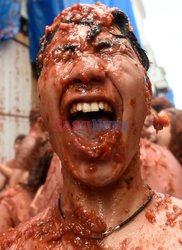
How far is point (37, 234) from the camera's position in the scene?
1365mm

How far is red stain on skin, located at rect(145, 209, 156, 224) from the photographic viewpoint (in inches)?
50.4

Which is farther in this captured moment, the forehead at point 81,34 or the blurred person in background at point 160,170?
the blurred person in background at point 160,170

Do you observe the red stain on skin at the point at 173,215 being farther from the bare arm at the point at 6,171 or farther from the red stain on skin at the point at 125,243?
the bare arm at the point at 6,171

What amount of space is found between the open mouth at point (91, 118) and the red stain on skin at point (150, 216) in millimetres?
361

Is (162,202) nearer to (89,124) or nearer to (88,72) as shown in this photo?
(89,124)

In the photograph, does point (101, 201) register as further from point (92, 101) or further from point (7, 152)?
point (7, 152)

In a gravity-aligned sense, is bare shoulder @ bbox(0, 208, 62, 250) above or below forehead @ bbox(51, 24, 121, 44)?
below

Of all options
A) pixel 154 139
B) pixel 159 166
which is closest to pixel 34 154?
pixel 154 139

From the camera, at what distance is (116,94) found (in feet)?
3.93

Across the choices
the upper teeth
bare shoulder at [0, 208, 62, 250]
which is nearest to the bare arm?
bare shoulder at [0, 208, 62, 250]

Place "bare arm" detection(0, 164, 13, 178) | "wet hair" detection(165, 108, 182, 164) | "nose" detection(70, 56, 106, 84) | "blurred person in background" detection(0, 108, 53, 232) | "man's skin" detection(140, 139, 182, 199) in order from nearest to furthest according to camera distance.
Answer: "nose" detection(70, 56, 106, 84) → "man's skin" detection(140, 139, 182, 199) → "blurred person in background" detection(0, 108, 53, 232) → "wet hair" detection(165, 108, 182, 164) → "bare arm" detection(0, 164, 13, 178)

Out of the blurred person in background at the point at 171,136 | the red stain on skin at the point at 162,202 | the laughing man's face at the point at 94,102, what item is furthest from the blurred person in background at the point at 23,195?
the red stain on skin at the point at 162,202

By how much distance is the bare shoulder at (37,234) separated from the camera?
51.9 inches

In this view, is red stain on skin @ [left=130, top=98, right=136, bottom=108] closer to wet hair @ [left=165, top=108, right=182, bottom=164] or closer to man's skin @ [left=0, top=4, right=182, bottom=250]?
man's skin @ [left=0, top=4, right=182, bottom=250]
